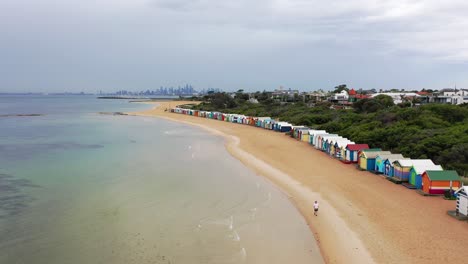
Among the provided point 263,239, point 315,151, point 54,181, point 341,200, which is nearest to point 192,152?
point 315,151

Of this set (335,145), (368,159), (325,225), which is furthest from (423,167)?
(335,145)

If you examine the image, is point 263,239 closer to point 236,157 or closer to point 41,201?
point 41,201

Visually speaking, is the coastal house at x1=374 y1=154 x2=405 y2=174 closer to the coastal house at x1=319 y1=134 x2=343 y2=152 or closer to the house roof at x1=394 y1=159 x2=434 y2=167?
the house roof at x1=394 y1=159 x2=434 y2=167

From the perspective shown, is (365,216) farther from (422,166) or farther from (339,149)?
(339,149)

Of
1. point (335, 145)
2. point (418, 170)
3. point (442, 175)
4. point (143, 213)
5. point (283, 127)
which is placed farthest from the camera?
point (283, 127)

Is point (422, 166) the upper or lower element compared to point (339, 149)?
upper

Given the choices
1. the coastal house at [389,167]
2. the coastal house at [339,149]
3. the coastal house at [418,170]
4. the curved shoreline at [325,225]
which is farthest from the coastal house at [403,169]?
the coastal house at [339,149]

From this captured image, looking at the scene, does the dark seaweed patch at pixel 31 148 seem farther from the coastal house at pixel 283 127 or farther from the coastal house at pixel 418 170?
the coastal house at pixel 418 170
